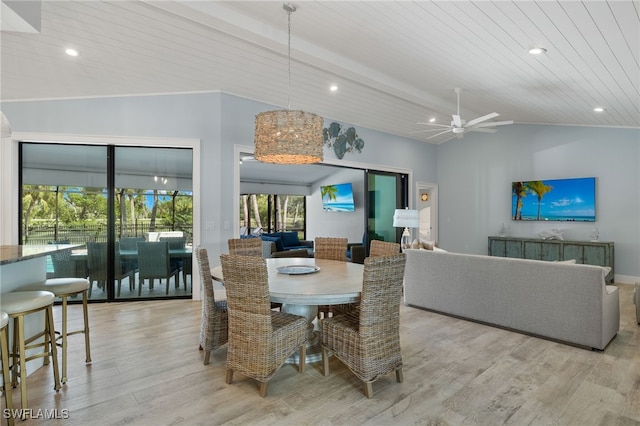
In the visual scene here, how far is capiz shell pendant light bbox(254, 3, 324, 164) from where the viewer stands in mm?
2953

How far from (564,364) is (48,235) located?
20.0 feet

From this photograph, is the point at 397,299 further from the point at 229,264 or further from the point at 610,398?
the point at 610,398

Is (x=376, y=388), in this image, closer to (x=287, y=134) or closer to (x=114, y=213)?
(x=287, y=134)

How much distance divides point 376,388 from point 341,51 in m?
3.36

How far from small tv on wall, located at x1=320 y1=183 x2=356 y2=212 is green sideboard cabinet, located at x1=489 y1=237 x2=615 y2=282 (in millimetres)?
3635

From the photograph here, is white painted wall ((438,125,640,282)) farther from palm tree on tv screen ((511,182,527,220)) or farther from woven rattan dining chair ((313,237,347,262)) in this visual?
woven rattan dining chair ((313,237,347,262))

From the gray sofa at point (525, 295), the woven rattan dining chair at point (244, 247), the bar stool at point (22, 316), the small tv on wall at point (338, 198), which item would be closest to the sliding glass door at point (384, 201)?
the small tv on wall at point (338, 198)

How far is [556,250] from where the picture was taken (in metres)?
6.62

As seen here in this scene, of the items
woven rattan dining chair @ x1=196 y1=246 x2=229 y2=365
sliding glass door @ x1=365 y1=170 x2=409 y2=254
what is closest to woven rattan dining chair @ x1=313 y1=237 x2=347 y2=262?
woven rattan dining chair @ x1=196 y1=246 x2=229 y2=365

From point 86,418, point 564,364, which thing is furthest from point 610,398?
point 86,418

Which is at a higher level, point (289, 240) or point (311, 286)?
point (311, 286)

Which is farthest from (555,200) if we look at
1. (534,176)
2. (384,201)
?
(384,201)

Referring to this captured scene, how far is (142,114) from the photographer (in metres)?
4.76

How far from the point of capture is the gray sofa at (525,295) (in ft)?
10.3
